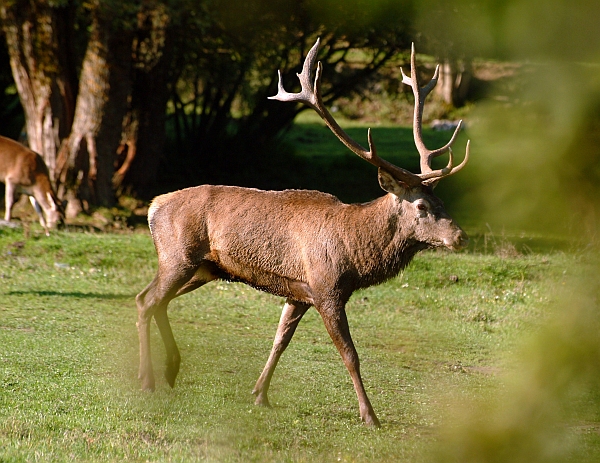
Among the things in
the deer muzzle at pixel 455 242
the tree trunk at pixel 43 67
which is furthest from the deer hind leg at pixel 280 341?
the tree trunk at pixel 43 67

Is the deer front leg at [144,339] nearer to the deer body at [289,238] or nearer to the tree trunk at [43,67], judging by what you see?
the deer body at [289,238]

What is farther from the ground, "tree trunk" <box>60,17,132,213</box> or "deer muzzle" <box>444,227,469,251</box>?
"deer muzzle" <box>444,227,469,251</box>

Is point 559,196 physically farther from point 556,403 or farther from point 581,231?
point 556,403

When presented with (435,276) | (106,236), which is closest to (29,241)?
(106,236)

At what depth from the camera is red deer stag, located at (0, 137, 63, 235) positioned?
15.0m

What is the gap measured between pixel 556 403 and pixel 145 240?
510 inches

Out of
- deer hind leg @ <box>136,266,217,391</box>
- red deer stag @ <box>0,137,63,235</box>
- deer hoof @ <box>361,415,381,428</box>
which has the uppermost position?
deer hind leg @ <box>136,266,217,391</box>

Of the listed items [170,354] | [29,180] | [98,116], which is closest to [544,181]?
[170,354]

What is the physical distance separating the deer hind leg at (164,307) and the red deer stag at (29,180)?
8.58 metres

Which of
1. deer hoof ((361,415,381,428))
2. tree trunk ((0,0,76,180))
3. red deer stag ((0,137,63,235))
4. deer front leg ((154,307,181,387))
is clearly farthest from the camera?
tree trunk ((0,0,76,180))

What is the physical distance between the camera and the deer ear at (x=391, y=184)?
6266 millimetres

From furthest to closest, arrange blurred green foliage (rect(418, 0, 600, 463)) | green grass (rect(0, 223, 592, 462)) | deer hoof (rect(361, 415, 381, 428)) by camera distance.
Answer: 1. deer hoof (rect(361, 415, 381, 428))
2. green grass (rect(0, 223, 592, 462))
3. blurred green foliage (rect(418, 0, 600, 463))

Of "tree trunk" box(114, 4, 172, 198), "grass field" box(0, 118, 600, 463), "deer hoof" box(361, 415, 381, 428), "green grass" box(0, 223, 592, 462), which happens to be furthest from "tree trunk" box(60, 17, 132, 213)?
"deer hoof" box(361, 415, 381, 428)

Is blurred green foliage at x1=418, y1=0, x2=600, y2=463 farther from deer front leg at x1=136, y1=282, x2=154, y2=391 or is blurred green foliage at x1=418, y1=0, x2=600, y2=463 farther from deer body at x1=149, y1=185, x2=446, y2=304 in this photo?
deer front leg at x1=136, y1=282, x2=154, y2=391
